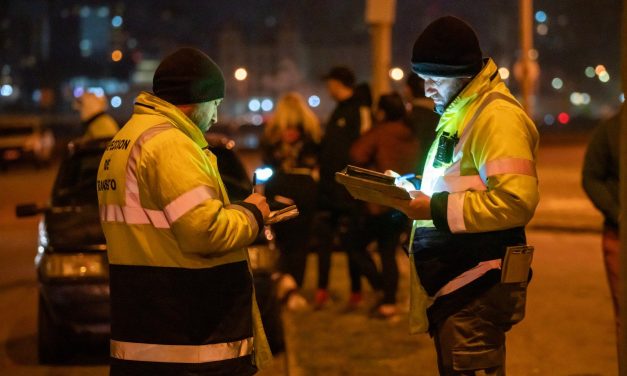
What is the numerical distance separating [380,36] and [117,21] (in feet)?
180

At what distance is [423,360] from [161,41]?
6466cm

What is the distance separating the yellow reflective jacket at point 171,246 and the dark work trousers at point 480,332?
2.62ft

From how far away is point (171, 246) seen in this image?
348cm

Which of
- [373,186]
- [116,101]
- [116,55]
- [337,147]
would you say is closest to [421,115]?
[337,147]

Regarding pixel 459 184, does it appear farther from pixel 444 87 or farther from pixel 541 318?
pixel 541 318

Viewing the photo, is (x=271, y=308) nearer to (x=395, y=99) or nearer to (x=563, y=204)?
(x=395, y=99)

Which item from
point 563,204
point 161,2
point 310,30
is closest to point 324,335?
point 563,204

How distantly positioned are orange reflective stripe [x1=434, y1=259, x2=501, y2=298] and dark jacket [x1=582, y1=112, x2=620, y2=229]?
1893 millimetres

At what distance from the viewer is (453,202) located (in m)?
3.68

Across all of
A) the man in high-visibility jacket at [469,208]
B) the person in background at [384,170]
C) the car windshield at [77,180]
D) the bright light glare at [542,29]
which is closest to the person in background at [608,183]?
the man in high-visibility jacket at [469,208]

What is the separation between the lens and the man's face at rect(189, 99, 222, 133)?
3.73 meters

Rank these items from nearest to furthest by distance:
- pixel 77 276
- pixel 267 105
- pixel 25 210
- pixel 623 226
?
pixel 623 226, pixel 25 210, pixel 77 276, pixel 267 105

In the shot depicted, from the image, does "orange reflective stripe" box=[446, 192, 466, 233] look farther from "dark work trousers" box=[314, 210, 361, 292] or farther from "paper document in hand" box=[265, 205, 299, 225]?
"dark work trousers" box=[314, 210, 361, 292]

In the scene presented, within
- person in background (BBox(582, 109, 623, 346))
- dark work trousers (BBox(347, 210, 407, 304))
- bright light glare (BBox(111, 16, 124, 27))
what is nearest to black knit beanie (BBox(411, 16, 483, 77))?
person in background (BBox(582, 109, 623, 346))
